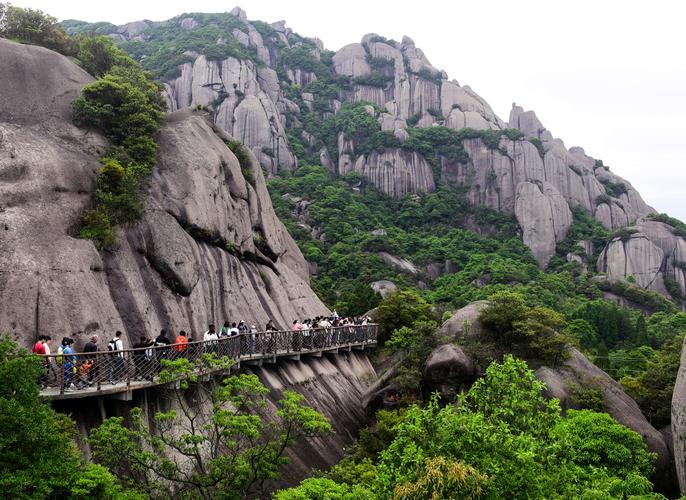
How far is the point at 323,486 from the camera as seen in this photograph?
48.1 ft

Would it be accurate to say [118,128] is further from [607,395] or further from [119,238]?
[607,395]

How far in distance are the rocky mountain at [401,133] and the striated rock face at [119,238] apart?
233ft

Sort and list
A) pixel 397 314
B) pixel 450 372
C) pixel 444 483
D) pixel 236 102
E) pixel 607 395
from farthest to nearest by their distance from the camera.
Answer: pixel 236 102 → pixel 397 314 → pixel 450 372 → pixel 607 395 → pixel 444 483

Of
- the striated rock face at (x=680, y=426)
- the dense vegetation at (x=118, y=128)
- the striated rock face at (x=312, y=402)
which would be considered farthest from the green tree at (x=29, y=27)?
the striated rock face at (x=680, y=426)

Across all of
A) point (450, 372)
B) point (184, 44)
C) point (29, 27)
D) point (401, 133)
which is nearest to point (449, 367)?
point (450, 372)

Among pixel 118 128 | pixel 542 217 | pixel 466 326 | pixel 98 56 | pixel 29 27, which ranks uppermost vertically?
pixel 29 27

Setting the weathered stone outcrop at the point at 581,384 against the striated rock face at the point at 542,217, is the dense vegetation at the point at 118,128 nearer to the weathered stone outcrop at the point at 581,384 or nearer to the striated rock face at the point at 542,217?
the weathered stone outcrop at the point at 581,384

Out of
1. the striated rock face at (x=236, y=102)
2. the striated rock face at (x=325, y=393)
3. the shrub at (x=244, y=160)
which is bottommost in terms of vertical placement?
the striated rock face at (x=325, y=393)

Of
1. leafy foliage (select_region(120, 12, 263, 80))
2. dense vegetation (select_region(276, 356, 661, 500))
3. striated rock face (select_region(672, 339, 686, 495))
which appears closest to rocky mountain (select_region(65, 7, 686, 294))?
leafy foliage (select_region(120, 12, 263, 80))

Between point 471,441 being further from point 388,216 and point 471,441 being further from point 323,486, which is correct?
point 388,216

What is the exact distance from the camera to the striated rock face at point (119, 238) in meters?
19.4

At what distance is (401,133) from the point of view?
116 m

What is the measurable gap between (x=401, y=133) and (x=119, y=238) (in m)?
96.9

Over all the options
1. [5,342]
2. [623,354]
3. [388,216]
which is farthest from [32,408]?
[388,216]
